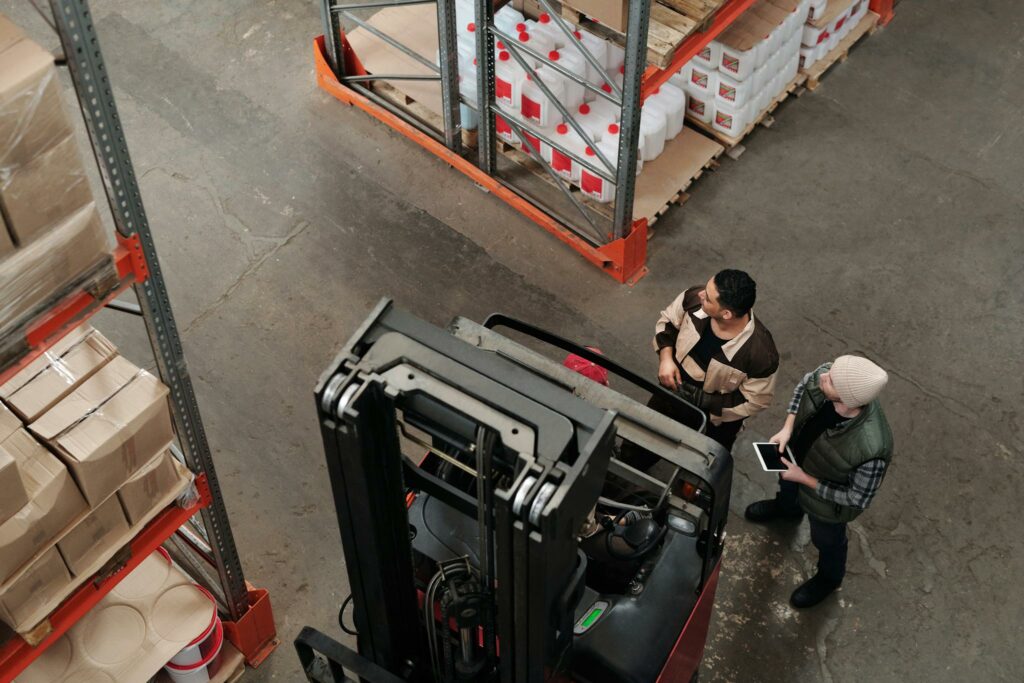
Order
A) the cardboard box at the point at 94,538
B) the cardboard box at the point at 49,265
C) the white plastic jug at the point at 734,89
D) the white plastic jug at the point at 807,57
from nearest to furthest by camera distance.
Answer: the cardboard box at the point at 49,265, the cardboard box at the point at 94,538, the white plastic jug at the point at 734,89, the white plastic jug at the point at 807,57

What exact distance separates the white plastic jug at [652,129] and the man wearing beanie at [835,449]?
2697 millimetres

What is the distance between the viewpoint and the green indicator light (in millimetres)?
4670

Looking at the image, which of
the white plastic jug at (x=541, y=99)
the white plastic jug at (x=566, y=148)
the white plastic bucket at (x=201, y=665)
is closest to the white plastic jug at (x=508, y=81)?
the white plastic jug at (x=541, y=99)

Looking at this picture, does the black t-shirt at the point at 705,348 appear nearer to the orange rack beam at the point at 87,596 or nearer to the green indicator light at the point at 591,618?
the green indicator light at the point at 591,618

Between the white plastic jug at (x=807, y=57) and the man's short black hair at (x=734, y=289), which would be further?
the white plastic jug at (x=807, y=57)

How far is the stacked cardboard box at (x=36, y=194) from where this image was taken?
11.8 ft

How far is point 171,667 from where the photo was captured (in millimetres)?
5941

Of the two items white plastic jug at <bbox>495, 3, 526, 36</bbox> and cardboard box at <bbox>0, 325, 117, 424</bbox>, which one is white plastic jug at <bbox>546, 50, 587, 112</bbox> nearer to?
white plastic jug at <bbox>495, 3, 526, 36</bbox>

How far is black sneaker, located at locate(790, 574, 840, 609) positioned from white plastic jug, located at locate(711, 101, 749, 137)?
11.1 ft

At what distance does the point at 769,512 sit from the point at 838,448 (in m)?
1.28

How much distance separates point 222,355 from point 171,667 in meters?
2.19

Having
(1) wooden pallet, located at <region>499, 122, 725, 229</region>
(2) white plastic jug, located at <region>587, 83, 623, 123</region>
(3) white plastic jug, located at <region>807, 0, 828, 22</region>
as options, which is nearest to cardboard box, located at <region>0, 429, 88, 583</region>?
(1) wooden pallet, located at <region>499, 122, 725, 229</region>

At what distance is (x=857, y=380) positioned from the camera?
5.25 meters

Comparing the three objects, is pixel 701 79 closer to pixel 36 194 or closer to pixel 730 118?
pixel 730 118
